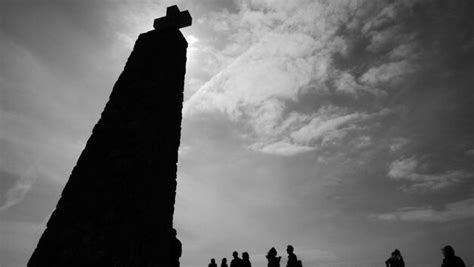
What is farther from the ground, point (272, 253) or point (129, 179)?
point (129, 179)

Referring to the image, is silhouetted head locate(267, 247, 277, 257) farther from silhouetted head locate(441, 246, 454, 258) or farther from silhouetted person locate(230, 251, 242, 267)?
silhouetted head locate(441, 246, 454, 258)

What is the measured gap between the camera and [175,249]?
16.7ft

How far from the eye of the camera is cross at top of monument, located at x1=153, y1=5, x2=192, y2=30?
19.5ft

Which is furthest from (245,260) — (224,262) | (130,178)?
(130,178)

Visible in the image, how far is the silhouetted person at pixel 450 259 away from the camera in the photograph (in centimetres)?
610

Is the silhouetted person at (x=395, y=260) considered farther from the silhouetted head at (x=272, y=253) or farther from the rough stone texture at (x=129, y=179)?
the rough stone texture at (x=129, y=179)

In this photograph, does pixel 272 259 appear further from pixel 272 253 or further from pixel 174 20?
pixel 174 20

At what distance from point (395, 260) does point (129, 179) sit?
9.81 meters

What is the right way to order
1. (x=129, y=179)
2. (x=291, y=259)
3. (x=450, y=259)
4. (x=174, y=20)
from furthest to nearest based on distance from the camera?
(x=291, y=259) < (x=450, y=259) < (x=174, y=20) < (x=129, y=179)

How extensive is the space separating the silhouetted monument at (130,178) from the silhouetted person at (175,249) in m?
0.03

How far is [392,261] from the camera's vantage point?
10188mm

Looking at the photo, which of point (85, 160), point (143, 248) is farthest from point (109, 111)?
point (143, 248)

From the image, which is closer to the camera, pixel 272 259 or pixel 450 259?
pixel 450 259

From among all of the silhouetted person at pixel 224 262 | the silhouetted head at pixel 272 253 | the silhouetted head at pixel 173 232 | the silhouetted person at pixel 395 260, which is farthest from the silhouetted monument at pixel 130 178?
the silhouetted person at pixel 395 260
